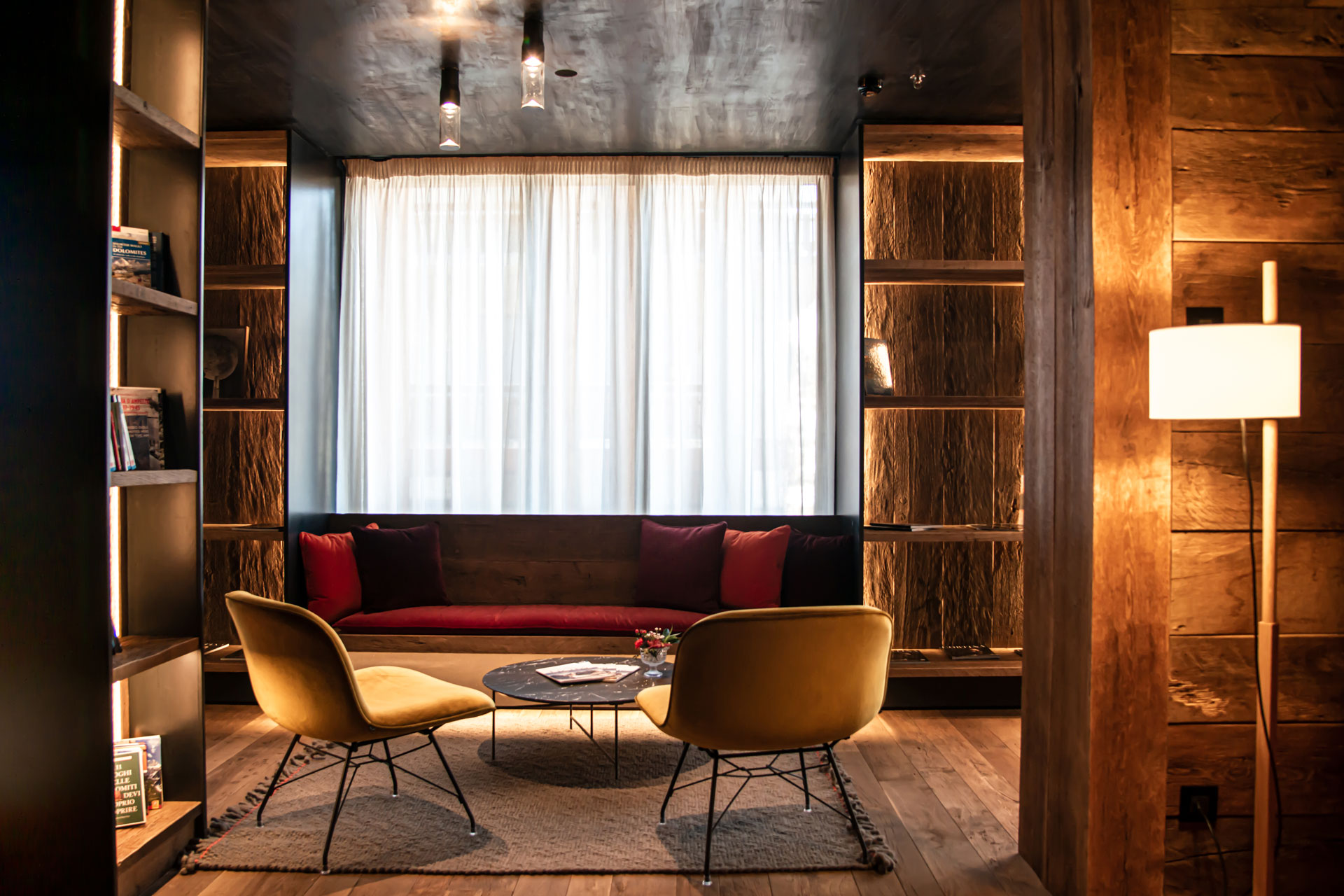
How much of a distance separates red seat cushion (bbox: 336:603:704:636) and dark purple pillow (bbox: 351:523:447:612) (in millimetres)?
150

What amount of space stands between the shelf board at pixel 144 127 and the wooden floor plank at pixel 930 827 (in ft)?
10.0

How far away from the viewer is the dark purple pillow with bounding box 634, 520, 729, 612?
443 cm

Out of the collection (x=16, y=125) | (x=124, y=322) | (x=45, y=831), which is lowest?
(x=45, y=831)

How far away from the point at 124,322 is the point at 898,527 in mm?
3298

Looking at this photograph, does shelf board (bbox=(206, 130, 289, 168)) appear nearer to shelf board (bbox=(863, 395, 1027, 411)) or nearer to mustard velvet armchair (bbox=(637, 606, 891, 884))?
shelf board (bbox=(863, 395, 1027, 411))

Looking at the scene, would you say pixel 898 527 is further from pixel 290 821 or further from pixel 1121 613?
pixel 290 821

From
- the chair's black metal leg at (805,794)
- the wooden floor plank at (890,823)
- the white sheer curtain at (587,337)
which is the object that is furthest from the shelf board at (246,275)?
the wooden floor plank at (890,823)

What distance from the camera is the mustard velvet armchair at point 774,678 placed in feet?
7.88

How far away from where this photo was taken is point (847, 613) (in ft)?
8.07

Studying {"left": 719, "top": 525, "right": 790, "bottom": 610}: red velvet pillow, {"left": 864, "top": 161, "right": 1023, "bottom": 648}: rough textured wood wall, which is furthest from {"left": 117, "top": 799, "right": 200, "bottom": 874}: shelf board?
{"left": 864, "top": 161, "right": 1023, "bottom": 648}: rough textured wood wall

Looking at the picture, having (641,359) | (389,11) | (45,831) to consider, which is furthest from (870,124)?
(45,831)

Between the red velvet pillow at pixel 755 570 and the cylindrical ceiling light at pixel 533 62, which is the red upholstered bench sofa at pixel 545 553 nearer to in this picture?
the red velvet pillow at pixel 755 570

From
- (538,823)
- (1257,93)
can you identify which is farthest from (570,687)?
(1257,93)

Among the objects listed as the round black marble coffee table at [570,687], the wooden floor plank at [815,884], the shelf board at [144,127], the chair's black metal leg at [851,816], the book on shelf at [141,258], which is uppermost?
the shelf board at [144,127]
